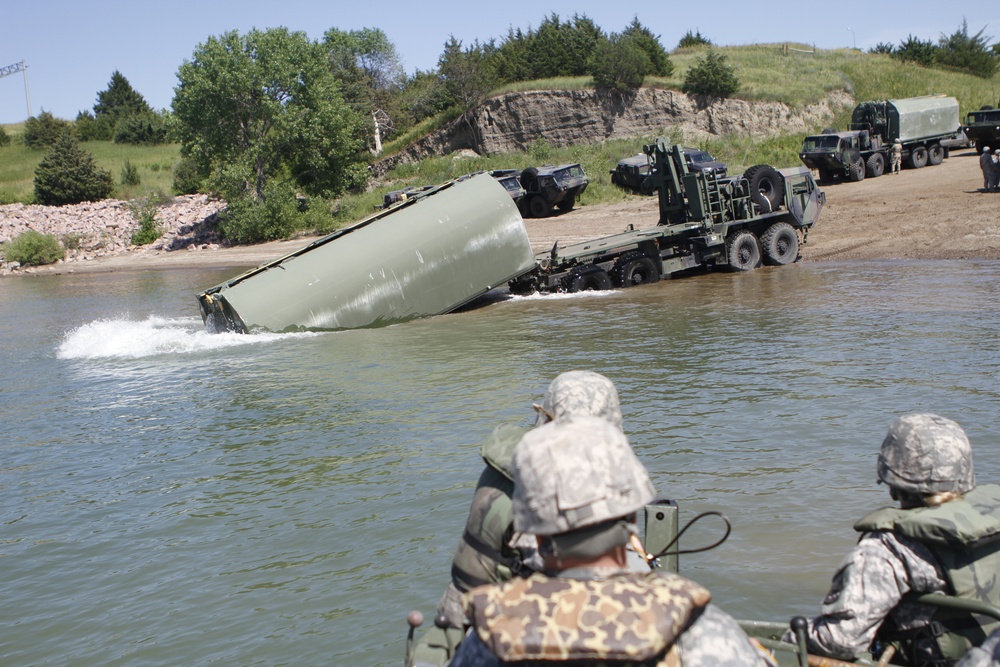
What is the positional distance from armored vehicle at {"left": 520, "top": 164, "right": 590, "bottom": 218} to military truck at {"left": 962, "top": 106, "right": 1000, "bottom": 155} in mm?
12833

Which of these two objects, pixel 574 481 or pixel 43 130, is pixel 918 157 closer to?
pixel 574 481

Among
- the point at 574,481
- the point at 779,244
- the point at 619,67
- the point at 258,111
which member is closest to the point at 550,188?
the point at 779,244

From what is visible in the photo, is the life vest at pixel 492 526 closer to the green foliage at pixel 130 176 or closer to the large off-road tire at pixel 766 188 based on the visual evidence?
the large off-road tire at pixel 766 188

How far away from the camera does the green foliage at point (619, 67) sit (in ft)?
159

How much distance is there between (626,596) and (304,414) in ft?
33.5

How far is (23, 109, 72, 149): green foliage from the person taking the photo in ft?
236

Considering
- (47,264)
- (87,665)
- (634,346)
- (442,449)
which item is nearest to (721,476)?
(442,449)

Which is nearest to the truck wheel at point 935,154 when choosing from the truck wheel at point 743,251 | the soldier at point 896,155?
the soldier at point 896,155

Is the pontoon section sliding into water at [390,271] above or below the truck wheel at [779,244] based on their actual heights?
above

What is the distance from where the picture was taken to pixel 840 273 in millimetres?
20547

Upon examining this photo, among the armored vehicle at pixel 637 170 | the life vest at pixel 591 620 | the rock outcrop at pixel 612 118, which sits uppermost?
the rock outcrop at pixel 612 118

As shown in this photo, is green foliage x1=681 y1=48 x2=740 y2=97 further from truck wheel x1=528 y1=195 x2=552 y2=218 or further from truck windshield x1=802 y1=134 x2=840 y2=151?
truck wheel x1=528 y1=195 x2=552 y2=218

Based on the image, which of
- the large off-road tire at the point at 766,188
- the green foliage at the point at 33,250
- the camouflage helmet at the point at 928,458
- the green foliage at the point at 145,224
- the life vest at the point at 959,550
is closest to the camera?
the life vest at the point at 959,550

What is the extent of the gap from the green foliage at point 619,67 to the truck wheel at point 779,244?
2805 cm
